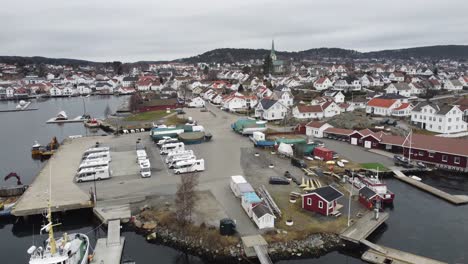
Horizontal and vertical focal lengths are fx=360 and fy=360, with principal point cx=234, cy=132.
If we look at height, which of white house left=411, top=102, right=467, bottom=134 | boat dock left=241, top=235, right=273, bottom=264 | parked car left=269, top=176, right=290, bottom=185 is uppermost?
white house left=411, top=102, right=467, bottom=134

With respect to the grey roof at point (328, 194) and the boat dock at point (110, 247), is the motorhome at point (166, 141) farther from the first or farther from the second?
the grey roof at point (328, 194)

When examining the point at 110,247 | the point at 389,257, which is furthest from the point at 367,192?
the point at 110,247

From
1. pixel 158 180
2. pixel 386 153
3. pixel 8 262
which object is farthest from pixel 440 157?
pixel 8 262

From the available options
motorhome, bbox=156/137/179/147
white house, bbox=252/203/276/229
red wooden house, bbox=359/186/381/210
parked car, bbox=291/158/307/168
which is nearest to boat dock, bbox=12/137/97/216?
motorhome, bbox=156/137/179/147

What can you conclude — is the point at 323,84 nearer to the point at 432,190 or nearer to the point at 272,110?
the point at 272,110

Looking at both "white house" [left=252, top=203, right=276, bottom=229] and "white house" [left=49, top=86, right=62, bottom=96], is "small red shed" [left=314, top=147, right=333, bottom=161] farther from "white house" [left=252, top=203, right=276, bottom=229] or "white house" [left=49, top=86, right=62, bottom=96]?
"white house" [left=49, top=86, right=62, bottom=96]

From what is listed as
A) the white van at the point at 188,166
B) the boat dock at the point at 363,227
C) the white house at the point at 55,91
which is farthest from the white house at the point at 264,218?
the white house at the point at 55,91
